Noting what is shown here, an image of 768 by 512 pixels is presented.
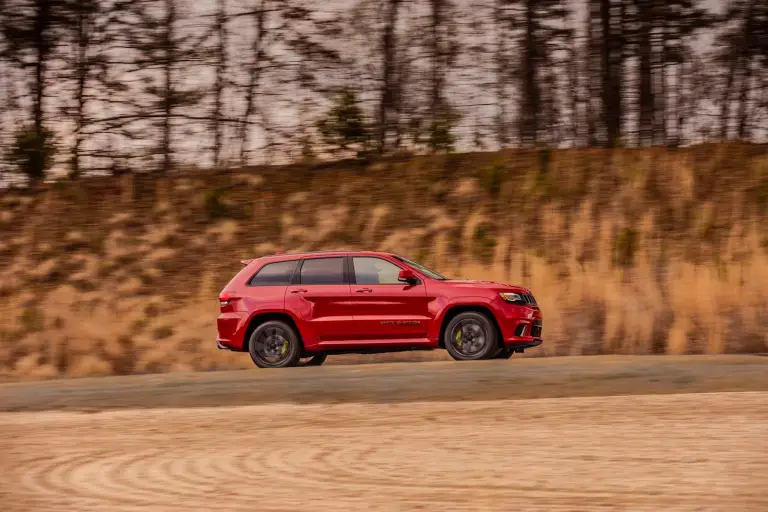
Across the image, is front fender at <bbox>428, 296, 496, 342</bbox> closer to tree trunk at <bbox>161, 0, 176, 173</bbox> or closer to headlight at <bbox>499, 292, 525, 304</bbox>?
headlight at <bbox>499, 292, 525, 304</bbox>

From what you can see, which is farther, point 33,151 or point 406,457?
point 33,151

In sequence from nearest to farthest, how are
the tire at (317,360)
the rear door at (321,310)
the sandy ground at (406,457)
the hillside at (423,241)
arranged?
the sandy ground at (406,457), the rear door at (321,310), the tire at (317,360), the hillside at (423,241)

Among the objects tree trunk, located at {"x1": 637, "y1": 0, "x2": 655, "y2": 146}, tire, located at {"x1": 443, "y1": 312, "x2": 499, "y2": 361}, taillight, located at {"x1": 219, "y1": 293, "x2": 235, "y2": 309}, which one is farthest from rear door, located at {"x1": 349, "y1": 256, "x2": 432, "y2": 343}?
tree trunk, located at {"x1": 637, "y1": 0, "x2": 655, "y2": 146}

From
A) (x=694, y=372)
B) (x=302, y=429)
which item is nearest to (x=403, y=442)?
(x=302, y=429)

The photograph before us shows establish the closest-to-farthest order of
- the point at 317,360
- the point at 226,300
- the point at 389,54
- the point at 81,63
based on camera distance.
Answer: the point at 226,300
the point at 317,360
the point at 389,54
the point at 81,63

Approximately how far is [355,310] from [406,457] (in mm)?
7065

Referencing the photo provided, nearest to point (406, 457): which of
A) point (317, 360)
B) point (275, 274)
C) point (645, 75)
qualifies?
point (275, 274)

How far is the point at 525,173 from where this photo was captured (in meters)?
24.1

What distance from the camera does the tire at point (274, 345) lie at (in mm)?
15227

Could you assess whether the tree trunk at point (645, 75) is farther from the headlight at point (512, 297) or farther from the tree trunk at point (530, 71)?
the headlight at point (512, 297)

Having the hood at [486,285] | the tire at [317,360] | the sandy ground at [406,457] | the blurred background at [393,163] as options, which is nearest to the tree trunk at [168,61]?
the blurred background at [393,163]

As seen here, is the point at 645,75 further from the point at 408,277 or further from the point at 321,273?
the point at 321,273

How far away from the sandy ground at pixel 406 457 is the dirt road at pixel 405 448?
0.02 metres

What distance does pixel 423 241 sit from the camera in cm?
2269
